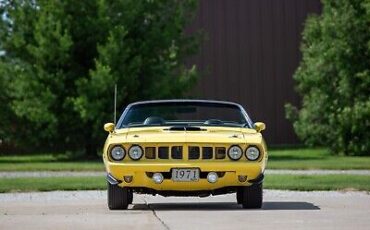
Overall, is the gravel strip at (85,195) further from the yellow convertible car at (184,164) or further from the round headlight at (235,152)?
the round headlight at (235,152)

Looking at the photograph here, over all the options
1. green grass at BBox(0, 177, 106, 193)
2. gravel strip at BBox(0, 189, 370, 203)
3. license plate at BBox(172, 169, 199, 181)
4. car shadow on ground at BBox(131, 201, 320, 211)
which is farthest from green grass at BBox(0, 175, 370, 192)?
license plate at BBox(172, 169, 199, 181)

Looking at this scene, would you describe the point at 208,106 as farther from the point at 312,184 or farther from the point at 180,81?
the point at 180,81

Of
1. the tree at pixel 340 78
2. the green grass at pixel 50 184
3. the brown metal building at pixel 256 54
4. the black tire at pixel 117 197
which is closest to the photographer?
the black tire at pixel 117 197

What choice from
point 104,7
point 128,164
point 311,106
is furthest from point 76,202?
point 311,106

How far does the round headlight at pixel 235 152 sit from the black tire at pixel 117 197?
142 centimetres

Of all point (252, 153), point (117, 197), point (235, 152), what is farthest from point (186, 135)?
point (117, 197)

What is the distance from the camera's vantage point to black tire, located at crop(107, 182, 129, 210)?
1146 centimetres

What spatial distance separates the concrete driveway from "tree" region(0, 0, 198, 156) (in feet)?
45.7

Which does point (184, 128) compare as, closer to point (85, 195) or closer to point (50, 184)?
point (85, 195)

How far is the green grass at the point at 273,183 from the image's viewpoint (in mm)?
15972

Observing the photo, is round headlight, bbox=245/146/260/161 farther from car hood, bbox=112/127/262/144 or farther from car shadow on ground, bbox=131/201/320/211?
car shadow on ground, bbox=131/201/320/211

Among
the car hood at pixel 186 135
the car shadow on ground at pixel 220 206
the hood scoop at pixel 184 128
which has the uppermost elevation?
the hood scoop at pixel 184 128

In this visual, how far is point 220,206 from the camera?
1223 cm

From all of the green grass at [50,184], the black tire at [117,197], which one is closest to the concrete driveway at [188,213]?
the black tire at [117,197]
